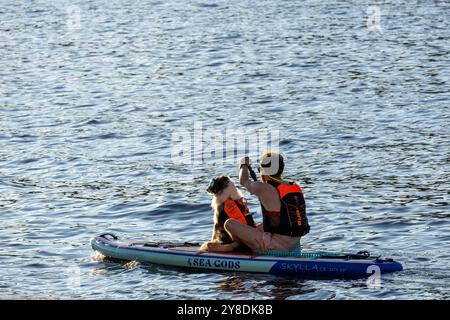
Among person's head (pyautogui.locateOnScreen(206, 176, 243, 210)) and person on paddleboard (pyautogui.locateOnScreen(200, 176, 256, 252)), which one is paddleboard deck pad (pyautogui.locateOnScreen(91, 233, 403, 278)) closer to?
person on paddleboard (pyautogui.locateOnScreen(200, 176, 256, 252))

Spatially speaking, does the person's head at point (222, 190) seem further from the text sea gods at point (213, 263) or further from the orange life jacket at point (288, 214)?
the text sea gods at point (213, 263)

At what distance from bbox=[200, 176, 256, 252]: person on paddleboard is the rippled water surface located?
53 centimetres

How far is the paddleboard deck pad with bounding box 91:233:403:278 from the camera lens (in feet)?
51.3

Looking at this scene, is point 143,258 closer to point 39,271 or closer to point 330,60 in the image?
point 39,271

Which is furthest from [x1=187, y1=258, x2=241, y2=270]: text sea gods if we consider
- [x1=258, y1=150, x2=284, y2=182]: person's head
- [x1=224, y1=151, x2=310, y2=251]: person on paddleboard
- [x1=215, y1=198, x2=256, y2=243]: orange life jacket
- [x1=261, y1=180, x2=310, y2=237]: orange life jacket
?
[x1=258, y1=150, x2=284, y2=182]: person's head

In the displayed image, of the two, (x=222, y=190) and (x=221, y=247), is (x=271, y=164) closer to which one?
(x=222, y=190)

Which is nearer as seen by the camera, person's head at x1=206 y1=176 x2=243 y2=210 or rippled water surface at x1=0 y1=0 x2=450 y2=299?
person's head at x1=206 y1=176 x2=243 y2=210

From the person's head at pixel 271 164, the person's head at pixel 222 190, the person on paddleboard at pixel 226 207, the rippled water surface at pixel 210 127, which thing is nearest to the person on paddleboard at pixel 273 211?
the person's head at pixel 271 164

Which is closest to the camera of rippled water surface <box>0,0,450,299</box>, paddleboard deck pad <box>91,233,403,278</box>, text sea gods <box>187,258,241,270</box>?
paddleboard deck pad <box>91,233,403,278</box>

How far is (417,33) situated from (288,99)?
36.0 feet

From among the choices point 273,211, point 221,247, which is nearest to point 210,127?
point 221,247

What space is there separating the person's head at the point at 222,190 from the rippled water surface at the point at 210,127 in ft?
3.86

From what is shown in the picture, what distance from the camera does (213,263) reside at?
646 inches

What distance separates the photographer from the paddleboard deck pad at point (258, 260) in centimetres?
1564
